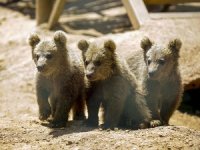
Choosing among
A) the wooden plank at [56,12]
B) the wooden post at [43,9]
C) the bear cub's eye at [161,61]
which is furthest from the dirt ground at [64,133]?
the wooden post at [43,9]

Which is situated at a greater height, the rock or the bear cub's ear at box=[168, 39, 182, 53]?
the bear cub's ear at box=[168, 39, 182, 53]

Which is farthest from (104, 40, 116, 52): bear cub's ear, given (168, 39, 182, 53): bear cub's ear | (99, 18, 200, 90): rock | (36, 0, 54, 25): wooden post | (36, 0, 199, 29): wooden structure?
(36, 0, 54, 25): wooden post

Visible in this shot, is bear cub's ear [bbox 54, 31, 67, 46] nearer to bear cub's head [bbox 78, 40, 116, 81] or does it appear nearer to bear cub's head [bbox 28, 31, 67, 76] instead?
bear cub's head [bbox 28, 31, 67, 76]

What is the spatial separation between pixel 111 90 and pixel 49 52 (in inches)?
36.9

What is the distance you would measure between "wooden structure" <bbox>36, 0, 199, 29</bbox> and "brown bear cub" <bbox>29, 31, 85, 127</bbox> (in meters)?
2.71

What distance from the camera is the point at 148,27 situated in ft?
28.3

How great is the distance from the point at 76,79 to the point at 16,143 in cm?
130

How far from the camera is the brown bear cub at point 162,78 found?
592cm

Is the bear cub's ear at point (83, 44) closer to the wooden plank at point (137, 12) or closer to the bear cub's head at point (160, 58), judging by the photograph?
the bear cub's head at point (160, 58)

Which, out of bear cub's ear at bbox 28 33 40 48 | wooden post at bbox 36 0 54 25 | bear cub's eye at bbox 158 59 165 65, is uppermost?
bear cub's ear at bbox 28 33 40 48

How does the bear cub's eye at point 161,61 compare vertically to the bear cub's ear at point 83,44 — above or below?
below

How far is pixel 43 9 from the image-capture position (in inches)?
474

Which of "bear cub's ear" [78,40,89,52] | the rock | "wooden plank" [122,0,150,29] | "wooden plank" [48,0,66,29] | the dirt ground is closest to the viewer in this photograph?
the dirt ground

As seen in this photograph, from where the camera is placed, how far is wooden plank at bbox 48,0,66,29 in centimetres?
1086
